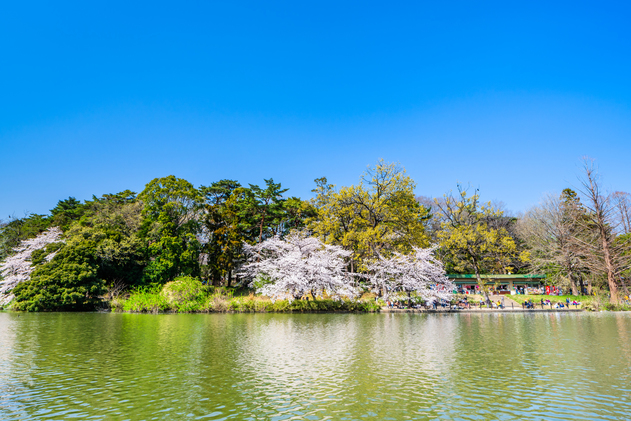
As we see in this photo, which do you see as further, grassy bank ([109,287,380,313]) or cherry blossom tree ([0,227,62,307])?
cherry blossom tree ([0,227,62,307])

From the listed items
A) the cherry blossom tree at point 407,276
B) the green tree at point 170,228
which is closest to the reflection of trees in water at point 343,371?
the cherry blossom tree at point 407,276

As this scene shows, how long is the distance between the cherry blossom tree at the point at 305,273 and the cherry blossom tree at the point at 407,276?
2.74 metres

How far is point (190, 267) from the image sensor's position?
1699 inches

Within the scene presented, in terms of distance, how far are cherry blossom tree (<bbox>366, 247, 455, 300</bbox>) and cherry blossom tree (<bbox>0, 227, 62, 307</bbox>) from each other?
3165 centimetres

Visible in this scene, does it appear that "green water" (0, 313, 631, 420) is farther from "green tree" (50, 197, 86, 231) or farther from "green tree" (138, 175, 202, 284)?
"green tree" (50, 197, 86, 231)

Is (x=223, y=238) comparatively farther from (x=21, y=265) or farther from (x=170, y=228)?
(x=21, y=265)

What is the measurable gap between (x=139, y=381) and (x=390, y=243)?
3284 cm

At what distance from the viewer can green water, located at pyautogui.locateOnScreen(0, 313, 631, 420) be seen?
319 inches

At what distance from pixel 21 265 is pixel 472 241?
50.0m

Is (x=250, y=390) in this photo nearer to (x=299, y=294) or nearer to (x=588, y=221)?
(x=299, y=294)

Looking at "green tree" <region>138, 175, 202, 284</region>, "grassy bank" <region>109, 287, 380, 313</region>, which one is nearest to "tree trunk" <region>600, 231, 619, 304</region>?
"grassy bank" <region>109, 287, 380, 313</region>

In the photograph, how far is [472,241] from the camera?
149ft

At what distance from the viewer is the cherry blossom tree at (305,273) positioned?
35.4 m

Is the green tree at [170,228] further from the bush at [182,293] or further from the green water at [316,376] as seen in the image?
the green water at [316,376]
